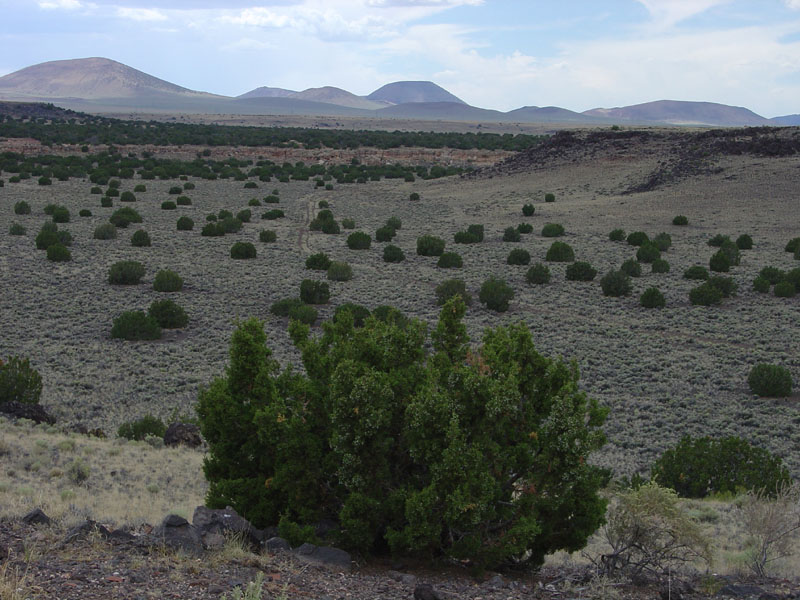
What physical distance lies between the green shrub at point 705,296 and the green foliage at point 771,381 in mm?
6614

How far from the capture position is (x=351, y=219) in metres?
36.3

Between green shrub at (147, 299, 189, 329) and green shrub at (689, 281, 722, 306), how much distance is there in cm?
1367

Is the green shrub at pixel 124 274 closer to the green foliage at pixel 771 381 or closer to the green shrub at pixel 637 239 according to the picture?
the green foliage at pixel 771 381

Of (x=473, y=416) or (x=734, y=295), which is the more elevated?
(x=473, y=416)

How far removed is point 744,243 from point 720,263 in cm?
551

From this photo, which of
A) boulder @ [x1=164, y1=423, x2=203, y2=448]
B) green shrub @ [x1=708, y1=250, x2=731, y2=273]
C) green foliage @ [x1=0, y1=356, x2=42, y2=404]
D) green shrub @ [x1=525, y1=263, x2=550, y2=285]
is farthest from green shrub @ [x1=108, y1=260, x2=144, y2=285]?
green shrub @ [x1=708, y1=250, x2=731, y2=273]

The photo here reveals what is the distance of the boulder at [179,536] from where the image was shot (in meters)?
5.67

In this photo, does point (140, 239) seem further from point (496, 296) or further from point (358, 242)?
point (496, 296)

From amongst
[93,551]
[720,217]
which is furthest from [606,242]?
[93,551]

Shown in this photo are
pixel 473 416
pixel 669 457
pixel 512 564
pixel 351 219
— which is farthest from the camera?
pixel 351 219

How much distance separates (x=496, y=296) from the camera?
2041cm

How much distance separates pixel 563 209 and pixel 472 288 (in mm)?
20025

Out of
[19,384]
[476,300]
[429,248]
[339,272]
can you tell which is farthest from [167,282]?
[429,248]

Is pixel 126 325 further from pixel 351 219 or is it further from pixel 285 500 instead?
pixel 351 219
